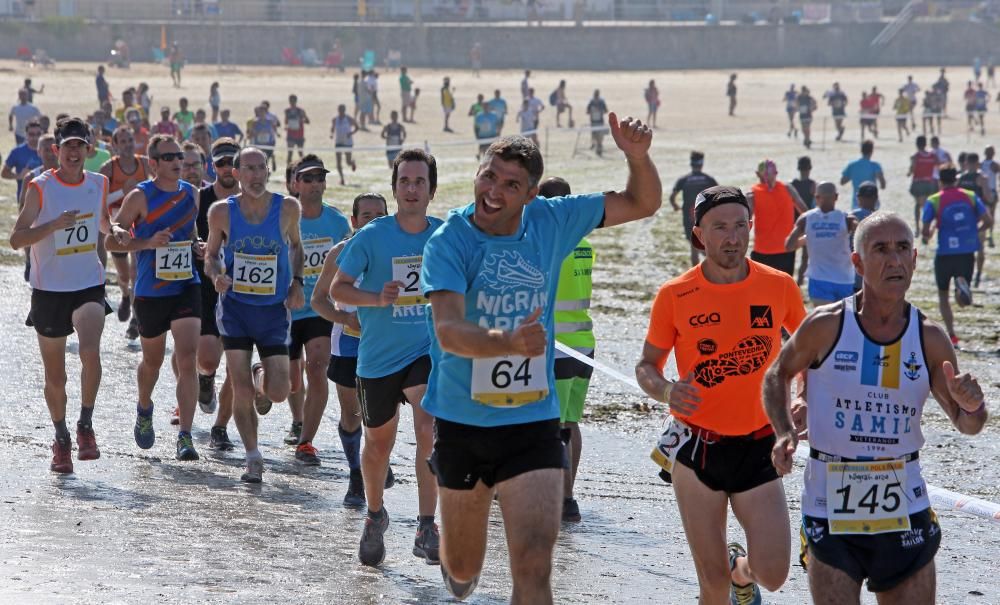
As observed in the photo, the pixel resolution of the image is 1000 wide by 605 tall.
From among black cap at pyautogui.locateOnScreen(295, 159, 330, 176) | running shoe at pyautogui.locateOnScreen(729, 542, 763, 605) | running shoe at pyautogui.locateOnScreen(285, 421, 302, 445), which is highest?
black cap at pyautogui.locateOnScreen(295, 159, 330, 176)

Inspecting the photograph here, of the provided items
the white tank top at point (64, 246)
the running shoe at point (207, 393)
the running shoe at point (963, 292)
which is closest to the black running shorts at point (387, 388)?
the white tank top at point (64, 246)

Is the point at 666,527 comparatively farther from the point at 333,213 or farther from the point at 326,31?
the point at 326,31

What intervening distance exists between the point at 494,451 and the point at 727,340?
3.52 feet

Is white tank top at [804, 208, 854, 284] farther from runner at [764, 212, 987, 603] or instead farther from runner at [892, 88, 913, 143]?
runner at [892, 88, 913, 143]

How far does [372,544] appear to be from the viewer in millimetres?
7094

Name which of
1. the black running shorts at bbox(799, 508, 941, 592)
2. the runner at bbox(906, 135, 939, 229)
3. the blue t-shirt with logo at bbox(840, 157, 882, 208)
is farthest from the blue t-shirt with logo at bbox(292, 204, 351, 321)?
the runner at bbox(906, 135, 939, 229)

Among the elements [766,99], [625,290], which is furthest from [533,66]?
[625,290]

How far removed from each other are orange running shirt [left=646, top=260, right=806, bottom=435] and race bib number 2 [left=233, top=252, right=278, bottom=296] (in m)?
3.80

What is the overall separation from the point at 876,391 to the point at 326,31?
227 ft

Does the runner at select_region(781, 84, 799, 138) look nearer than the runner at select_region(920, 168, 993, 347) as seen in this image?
No

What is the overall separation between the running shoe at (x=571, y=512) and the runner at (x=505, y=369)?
2.74 metres

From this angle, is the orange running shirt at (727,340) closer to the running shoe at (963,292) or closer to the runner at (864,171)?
the running shoe at (963,292)

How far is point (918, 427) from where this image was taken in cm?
489

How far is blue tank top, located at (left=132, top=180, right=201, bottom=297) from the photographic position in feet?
32.2
